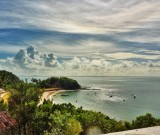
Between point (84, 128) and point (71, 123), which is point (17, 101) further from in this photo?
point (71, 123)

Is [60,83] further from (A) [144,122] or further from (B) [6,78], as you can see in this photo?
(A) [144,122]

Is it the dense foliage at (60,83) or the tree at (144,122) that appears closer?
the tree at (144,122)

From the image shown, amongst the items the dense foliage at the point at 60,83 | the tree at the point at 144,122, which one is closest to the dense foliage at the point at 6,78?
the dense foliage at the point at 60,83

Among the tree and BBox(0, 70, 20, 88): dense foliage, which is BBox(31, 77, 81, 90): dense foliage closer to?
BBox(0, 70, 20, 88): dense foliage

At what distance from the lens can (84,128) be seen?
109 feet

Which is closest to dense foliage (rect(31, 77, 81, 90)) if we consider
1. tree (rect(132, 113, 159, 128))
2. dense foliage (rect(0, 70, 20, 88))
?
dense foliage (rect(0, 70, 20, 88))

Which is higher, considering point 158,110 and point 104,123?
point 104,123

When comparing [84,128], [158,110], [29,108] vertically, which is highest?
[29,108]

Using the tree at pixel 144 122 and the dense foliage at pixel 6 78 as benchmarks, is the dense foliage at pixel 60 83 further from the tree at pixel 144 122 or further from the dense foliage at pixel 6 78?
the tree at pixel 144 122

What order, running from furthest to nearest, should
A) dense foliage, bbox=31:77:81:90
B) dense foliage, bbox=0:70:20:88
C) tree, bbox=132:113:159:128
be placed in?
dense foliage, bbox=31:77:81:90
dense foliage, bbox=0:70:20:88
tree, bbox=132:113:159:128

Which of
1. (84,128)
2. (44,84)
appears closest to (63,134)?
(84,128)

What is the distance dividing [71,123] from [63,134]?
182 cm

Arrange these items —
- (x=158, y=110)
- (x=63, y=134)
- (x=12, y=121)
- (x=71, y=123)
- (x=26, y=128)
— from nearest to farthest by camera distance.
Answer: (x=63, y=134) → (x=71, y=123) → (x=12, y=121) → (x=26, y=128) → (x=158, y=110)

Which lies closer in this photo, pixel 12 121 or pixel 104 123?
pixel 12 121
